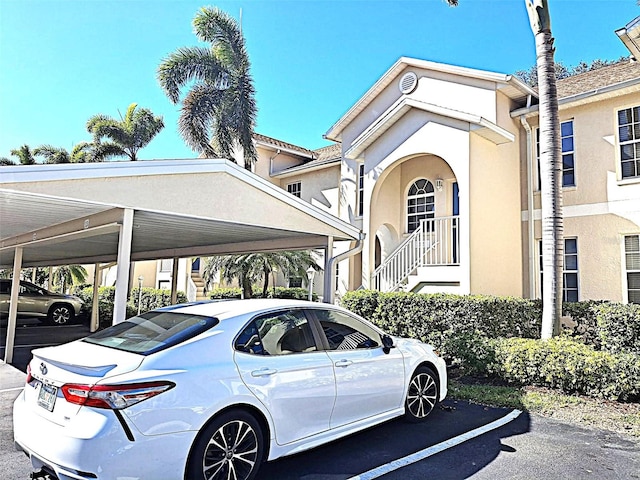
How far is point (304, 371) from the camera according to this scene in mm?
4289

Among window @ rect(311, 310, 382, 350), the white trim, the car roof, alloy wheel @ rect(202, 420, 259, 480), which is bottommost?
alloy wheel @ rect(202, 420, 259, 480)

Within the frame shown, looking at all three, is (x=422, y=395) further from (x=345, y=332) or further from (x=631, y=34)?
(x=631, y=34)

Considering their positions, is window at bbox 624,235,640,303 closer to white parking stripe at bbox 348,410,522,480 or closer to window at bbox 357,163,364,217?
white parking stripe at bbox 348,410,522,480

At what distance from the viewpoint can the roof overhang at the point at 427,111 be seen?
11.5 m

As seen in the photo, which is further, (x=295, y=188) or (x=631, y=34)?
(x=295, y=188)

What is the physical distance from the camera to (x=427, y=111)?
1278cm

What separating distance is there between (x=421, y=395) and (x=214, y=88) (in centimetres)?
1743

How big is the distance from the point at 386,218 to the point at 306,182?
19.2ft

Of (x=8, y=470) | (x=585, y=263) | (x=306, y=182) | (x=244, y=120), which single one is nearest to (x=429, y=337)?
(x=585, y=263)

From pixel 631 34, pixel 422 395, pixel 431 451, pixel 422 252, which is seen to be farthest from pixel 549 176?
pixel 431 451

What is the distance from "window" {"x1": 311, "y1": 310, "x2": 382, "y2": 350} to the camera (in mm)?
4879

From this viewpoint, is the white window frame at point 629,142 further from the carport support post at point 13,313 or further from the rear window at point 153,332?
the carport support post at point 13,313

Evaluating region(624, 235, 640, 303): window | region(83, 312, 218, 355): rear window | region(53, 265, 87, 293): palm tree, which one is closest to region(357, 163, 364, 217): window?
region(624, 235, 640, 303): window

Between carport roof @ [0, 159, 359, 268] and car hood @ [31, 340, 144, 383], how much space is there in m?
2.51
